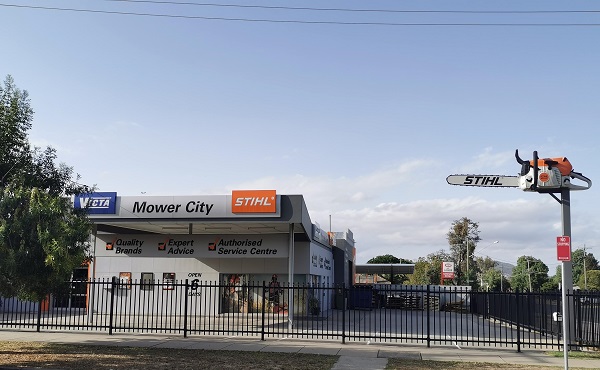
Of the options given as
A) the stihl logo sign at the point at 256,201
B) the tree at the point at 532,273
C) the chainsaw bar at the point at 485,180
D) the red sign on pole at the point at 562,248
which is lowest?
the tree at the point at 532,273

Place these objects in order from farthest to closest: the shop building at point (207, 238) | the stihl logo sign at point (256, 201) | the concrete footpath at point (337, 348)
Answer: the shop building at point (207, 238) < the stihl logo sign at point (256, 201) < the concrete footpath at point (337, 348)

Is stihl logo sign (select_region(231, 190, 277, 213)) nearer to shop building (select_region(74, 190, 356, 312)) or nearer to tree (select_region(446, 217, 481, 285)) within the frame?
shop building (select_region(74, 190, 356, 312))

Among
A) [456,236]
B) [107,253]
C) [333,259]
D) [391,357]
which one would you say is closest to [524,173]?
[391,357]

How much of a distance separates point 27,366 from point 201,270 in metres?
18.1

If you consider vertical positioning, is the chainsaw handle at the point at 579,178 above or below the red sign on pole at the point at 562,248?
above

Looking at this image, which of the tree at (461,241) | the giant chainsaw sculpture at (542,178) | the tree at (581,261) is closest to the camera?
the giant chainsaw sculpture at (542,178)

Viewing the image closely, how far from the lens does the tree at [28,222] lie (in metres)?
14.8

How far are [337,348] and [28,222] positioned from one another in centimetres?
947

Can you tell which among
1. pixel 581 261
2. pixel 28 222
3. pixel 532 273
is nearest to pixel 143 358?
pixel 28 222

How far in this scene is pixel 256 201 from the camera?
22.5 meters

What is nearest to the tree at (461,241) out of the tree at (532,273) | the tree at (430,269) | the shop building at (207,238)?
the tree at (430,269)

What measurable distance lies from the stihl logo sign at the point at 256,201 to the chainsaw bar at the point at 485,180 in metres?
6.53

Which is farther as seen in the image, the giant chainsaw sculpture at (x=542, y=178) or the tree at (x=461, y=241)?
the tree at (x=461, y=241)

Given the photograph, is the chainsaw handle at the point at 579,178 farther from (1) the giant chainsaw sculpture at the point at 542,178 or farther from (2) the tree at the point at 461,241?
(2) the tree at the point at 461,241
